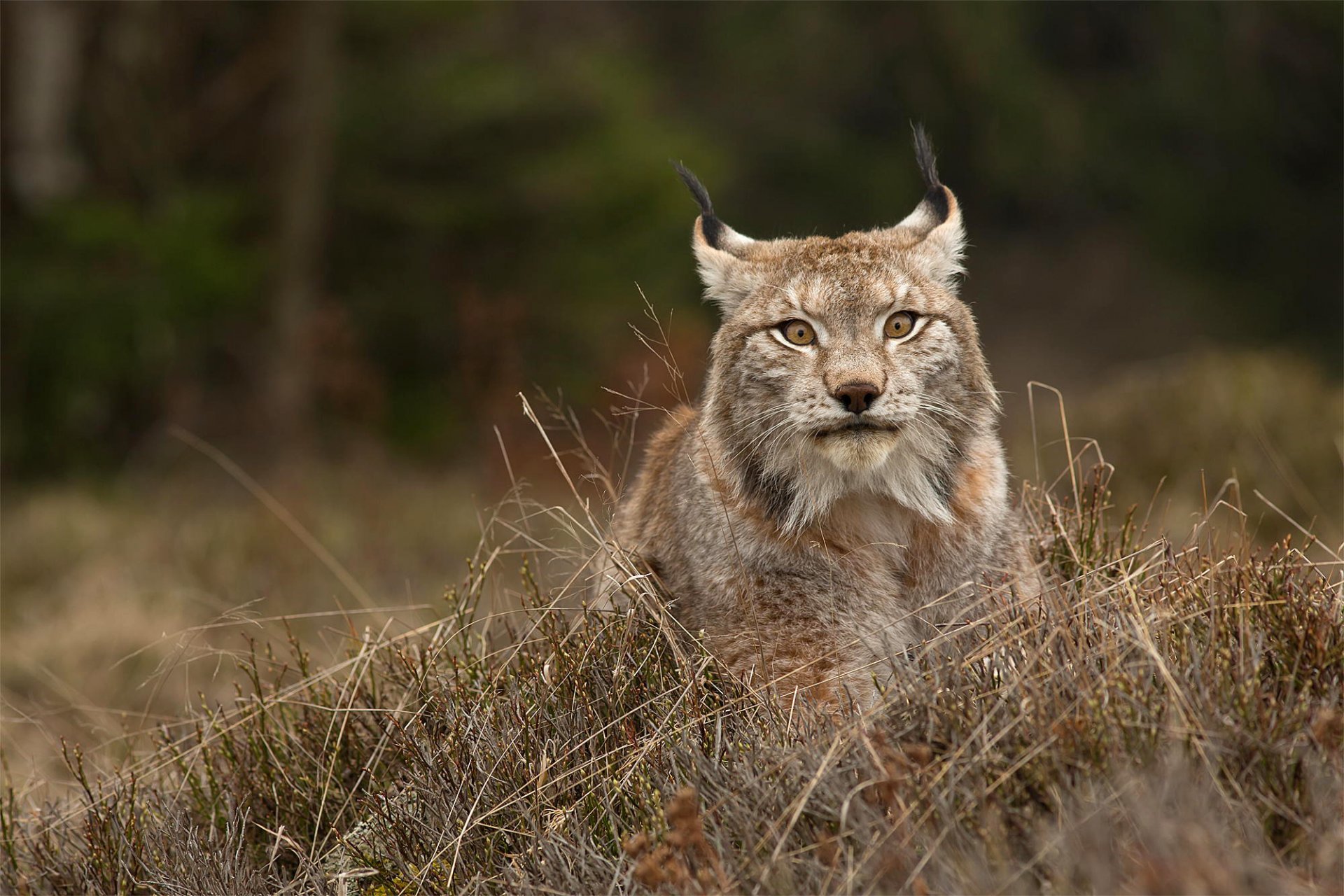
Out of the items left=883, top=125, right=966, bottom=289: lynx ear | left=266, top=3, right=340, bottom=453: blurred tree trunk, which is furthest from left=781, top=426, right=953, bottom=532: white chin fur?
left=266, top=3, right=340, bottom=453: blurred tree trunk

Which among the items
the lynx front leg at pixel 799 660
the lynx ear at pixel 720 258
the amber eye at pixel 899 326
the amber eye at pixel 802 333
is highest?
the lynx ear at pixel 720 258

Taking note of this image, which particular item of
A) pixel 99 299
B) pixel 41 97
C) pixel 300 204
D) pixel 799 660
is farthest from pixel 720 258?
pixel 41 97

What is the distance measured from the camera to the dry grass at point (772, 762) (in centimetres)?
250

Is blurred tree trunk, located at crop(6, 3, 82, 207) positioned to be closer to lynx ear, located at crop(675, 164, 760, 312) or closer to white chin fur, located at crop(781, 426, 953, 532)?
lynx ear, located at crop(675, 164, 760, 312)

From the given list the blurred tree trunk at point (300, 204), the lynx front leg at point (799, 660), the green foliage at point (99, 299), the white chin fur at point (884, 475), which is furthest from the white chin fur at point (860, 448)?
the blurred tree trunk at point (300, 204)

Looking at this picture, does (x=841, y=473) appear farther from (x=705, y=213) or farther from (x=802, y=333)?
(x=705, y=213)

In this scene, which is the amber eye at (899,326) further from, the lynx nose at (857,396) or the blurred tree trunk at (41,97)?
the blurred tree trunk at (41,97)

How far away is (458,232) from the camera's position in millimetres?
14680

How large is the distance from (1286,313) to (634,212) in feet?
32.0

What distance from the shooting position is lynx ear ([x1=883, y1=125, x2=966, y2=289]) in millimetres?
4117

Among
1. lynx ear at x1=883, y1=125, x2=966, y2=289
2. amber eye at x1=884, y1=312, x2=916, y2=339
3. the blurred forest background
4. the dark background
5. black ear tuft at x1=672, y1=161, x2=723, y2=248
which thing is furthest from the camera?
the dark background

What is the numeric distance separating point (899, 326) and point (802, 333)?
268 mm

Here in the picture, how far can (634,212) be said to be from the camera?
47.6 feet

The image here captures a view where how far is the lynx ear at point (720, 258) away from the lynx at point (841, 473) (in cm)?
1
